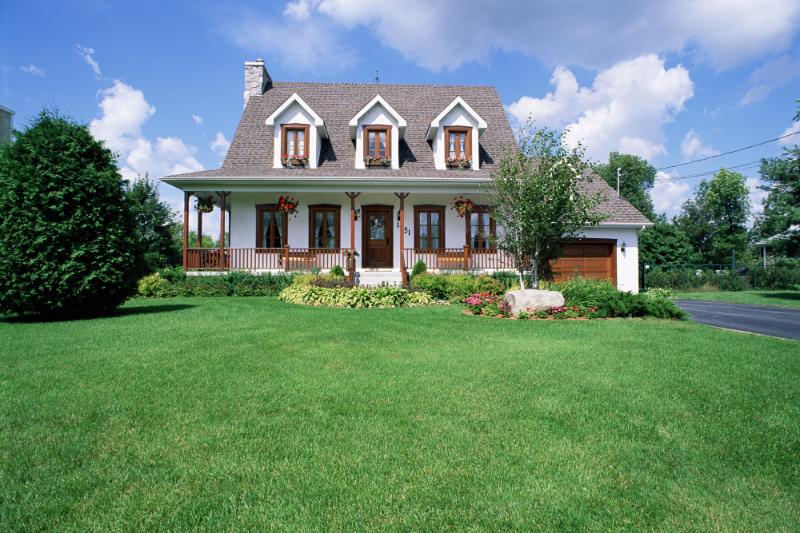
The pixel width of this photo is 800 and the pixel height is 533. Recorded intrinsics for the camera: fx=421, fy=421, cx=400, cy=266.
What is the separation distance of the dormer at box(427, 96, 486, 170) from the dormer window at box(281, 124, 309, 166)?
17.1 ft

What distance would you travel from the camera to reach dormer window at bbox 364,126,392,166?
17.1 meters

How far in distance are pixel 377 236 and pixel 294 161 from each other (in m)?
4.45

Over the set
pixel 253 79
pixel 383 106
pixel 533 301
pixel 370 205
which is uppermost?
pixel 253 79

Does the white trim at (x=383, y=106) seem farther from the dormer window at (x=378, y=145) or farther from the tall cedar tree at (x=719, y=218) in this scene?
the tall cedar tree at (x=719, y=218)

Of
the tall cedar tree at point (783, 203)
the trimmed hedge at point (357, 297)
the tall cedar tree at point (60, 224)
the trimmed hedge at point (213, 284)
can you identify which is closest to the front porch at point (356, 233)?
the trimmed hedge at point (213, 284)

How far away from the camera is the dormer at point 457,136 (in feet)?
56.6

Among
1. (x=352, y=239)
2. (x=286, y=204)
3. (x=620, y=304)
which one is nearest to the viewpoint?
(x=620, y=304)

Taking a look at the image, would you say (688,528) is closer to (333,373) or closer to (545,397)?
(545,397)

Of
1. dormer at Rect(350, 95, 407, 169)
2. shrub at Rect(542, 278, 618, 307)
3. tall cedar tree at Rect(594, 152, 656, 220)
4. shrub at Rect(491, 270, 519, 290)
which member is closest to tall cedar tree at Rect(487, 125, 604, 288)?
shrub at Rect(542, 278, 618, 307)

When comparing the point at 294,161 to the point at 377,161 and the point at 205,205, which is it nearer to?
the point at 377,161

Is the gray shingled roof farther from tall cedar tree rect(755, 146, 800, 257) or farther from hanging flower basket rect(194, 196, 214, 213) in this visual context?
tall cedar tree rect(755, 146, 800, 257)

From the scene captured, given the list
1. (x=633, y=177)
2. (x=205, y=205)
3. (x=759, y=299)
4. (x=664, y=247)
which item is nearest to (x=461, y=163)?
(x=205, y=205)

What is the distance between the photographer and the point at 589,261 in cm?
1730

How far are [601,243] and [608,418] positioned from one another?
15420 mm
